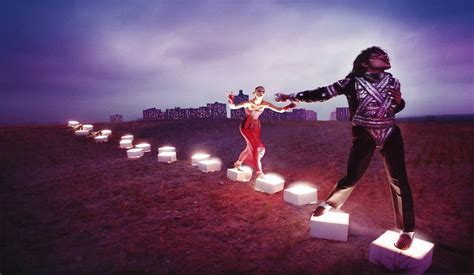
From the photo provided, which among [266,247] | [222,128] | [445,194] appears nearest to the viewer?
[266,247]

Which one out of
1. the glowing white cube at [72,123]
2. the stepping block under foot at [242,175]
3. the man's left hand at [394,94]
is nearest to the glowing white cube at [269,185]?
the stepping block under foot at [242,175]

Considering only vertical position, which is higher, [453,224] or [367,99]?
[367,99]

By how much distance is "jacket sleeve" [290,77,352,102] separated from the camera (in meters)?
3.91

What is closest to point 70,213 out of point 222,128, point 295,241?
point 295,241

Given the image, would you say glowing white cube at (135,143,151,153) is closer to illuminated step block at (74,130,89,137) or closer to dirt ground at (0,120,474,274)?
dirt ground at (0,120,474,274)

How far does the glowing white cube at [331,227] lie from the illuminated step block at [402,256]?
1.84 ft

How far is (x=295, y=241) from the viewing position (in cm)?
Answer: 432

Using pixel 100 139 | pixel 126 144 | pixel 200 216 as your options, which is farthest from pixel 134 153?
pixel 200 216

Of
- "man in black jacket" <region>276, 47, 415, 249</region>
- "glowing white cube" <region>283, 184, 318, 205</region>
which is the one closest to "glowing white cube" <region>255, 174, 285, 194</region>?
"glowing white cube" <region>283, 184, 318, 205</region>

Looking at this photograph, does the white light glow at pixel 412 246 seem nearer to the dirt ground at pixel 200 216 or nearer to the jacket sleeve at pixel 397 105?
the dirt ground at pixel 200 216

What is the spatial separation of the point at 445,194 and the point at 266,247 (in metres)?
4.39

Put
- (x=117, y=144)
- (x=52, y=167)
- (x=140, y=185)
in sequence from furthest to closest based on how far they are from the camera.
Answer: (x=117, y=144) → (x=52, y=167) → (x=140, y=185)

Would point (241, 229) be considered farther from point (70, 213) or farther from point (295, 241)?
point (70, 213)

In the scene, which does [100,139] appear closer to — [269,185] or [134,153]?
[134,153]
